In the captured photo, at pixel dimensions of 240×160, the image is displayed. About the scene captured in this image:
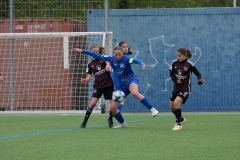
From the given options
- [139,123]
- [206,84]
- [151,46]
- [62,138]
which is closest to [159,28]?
[151,46]

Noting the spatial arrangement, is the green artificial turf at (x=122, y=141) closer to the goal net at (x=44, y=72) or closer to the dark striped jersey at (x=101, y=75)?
the dark striped jersey at (x=101, y=75)

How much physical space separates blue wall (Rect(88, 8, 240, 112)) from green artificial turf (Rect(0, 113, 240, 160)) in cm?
562

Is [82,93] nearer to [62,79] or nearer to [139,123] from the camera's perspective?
[62,79]

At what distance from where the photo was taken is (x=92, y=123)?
1487cm

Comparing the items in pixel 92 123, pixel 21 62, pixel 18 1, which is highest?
pixel 18 1

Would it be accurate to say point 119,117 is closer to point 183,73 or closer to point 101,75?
point 101,75

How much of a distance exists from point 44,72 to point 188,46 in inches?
181

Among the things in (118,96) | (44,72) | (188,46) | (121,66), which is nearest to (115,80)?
(121,66)

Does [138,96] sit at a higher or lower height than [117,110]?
higher

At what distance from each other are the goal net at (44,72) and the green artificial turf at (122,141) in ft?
15.5

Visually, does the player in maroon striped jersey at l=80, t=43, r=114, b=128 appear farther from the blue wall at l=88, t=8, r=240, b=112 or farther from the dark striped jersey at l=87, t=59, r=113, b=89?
the blue wall at l=88, t=8, r=240, b=112

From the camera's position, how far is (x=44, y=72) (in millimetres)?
20062

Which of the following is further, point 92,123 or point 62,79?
point 62,79

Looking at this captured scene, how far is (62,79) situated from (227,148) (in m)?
11.2
